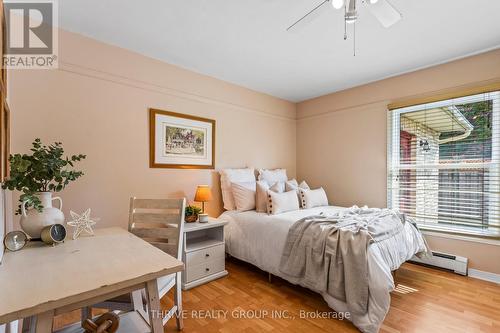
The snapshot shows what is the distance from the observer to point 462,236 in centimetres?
283

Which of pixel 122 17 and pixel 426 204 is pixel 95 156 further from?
pixel 426 204

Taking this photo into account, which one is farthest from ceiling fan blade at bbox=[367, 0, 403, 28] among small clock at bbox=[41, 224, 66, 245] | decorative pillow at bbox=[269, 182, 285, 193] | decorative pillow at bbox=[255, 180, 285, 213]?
small clock at bbox=[41, 224, 66, 245]

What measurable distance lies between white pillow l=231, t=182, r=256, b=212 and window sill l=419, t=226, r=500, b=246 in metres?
2.19

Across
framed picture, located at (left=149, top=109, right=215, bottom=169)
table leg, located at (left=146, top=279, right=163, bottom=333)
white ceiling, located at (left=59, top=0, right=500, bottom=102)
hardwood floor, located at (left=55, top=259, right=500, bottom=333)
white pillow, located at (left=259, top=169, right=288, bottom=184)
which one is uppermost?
white ceiling, located at (left=59, top=0, right=500, bottom=102)

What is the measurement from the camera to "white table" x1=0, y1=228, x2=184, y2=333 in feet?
2.67

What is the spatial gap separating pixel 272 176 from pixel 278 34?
200 cm

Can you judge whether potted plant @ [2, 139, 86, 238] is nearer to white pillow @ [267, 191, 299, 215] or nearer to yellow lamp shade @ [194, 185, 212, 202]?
yellow lamp shade @ [194, 185, 212, 202]

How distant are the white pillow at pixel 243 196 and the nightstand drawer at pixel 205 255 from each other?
0.61 meters

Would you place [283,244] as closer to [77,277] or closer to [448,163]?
[77,277]

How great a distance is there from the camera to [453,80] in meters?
2.89

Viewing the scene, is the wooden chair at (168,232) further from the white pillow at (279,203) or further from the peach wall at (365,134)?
the peach wall at (365,134)

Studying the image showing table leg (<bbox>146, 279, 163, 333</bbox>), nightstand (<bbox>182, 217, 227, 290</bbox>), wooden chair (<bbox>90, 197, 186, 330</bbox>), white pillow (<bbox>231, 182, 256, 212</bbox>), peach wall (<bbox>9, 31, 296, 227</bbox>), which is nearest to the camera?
table leg (<bbox>146, 279, 163, 333</bbox>)

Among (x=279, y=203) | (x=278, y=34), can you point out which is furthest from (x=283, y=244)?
(x=278, y=34)

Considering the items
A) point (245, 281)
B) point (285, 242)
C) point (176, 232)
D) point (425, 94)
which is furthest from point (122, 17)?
point (425, 94)
